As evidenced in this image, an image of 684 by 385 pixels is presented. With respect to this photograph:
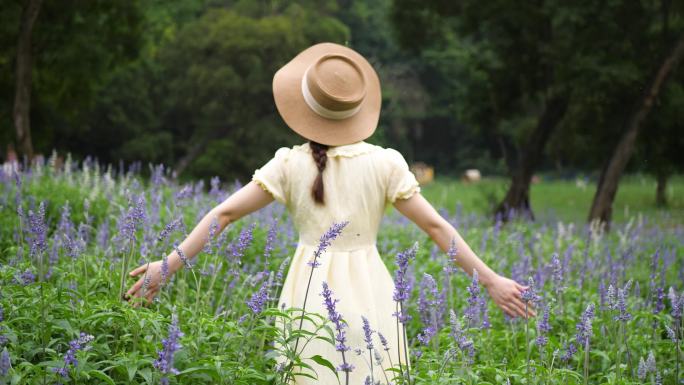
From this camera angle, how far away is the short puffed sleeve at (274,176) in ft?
10.7

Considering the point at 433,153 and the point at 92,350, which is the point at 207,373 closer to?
the point at 92,350

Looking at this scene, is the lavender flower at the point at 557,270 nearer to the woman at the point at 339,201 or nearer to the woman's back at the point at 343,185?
the woman at the point at 339,201

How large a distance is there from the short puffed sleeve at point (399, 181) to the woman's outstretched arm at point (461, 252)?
0.10ft

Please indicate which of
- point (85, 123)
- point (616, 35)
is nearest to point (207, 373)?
point (616, 35)

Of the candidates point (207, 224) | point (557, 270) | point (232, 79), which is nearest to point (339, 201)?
point (207, 224)

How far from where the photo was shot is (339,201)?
327cm

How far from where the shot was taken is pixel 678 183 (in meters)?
32.5

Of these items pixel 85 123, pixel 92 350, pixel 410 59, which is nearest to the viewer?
pixel 92 350

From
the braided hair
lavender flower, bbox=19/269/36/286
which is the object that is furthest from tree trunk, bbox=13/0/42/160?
the braided hair

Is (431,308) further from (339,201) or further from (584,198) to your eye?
(584,198)

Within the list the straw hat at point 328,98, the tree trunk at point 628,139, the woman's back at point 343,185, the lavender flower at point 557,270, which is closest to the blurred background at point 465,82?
the tree trunk at point 628,139

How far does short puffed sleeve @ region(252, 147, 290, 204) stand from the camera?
327cm

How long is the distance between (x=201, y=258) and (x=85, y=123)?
26.2 meters

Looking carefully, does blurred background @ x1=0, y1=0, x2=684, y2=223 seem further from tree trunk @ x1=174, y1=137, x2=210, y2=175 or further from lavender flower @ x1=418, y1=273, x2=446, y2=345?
lavender flower @ x1=418, y1=273, x2=446, y2=345
